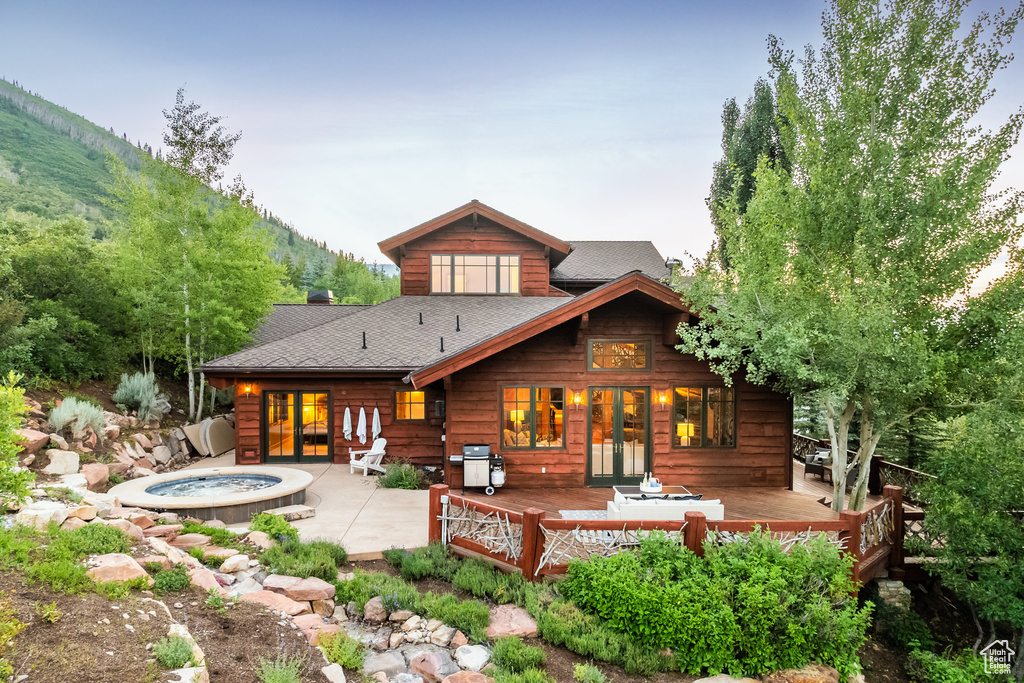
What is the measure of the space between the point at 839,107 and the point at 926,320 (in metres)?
3.08

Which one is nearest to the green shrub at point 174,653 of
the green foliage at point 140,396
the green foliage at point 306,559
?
the green foliage at point 306,559

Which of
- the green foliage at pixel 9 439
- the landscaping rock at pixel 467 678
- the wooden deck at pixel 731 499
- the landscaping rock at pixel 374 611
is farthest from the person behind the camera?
the wooden deck at pixel 731 499

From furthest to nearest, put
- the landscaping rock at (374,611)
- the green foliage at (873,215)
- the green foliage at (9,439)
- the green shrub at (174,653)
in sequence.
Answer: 1. the green foliage at (873,215)
2. the landscaping rock at (374,611)
3. the green foliage at (9,439)
4. the green shrub at (174,653)

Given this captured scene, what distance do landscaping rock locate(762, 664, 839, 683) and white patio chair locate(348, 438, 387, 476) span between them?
Answer: 8012 mm

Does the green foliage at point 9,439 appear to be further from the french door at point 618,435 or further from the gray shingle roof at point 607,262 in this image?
the gray shingle roof at point 607,262

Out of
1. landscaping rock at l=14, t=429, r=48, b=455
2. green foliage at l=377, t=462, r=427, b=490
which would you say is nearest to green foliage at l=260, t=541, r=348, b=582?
green foliage at l=377, t=462, r=427, b=490

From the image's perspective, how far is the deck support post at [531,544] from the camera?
5.67 m

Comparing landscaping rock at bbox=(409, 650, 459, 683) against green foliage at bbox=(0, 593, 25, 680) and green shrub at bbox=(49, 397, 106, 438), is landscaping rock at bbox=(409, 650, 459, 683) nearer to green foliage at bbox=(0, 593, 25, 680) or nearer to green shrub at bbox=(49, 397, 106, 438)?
green foliage at bbox=(0, 593, 25, 680)

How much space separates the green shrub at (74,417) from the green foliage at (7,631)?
7501 mm

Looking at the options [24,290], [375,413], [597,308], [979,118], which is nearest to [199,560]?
[375,413]

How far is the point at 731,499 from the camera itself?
28.0 feet

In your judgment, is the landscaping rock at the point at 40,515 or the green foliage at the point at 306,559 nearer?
the landscaping rock at the point at 40,515

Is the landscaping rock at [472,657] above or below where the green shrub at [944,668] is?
above

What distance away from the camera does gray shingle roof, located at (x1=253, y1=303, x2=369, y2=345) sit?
14703 mm
